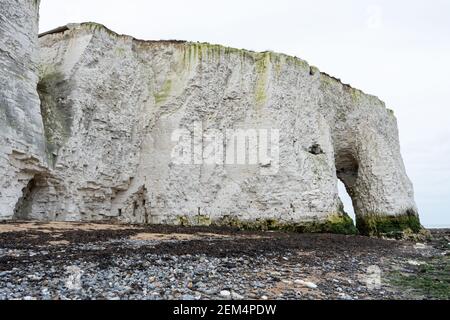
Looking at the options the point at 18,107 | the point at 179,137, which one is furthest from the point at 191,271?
the point at 179,137

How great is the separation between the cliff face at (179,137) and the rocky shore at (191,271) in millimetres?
7113

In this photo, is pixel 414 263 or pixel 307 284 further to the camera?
pixel 414 263

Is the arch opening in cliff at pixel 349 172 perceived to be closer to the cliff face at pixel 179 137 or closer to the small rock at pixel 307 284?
the cliff face at pixel 179 137

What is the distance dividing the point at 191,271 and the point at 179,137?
50.2 ft

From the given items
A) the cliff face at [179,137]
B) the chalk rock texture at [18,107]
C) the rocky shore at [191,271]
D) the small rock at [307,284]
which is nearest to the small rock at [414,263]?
the rocky shore at [191,271]

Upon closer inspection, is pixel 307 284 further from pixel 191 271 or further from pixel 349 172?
pixel 349 172

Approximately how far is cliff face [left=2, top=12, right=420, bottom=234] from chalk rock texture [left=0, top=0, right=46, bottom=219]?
152 centimetres

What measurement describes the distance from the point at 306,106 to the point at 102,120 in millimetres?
12634

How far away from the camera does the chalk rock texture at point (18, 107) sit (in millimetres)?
16672

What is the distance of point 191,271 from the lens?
8344mm

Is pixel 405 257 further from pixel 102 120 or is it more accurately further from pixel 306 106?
pixel 102 120

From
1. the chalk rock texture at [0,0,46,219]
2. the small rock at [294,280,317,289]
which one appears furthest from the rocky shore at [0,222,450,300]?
the chalk rock texture at [0,0,46,219]

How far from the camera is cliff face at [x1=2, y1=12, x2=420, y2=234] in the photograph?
20.8 m
